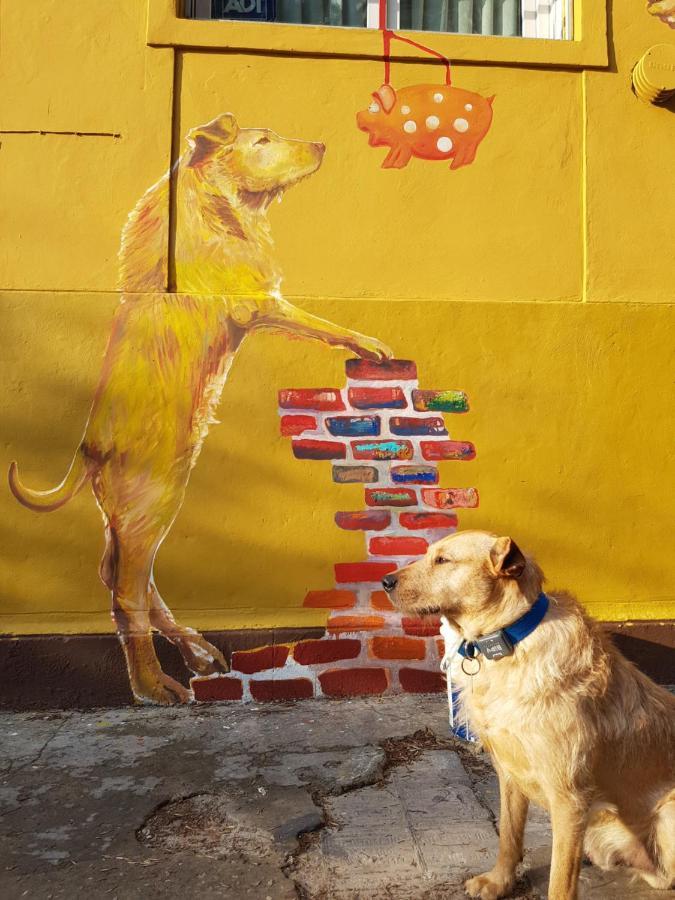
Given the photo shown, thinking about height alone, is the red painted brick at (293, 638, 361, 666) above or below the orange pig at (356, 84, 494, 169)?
below

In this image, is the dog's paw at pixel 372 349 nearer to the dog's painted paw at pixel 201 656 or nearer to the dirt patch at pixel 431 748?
the dog's painted paw at pixel 201 656

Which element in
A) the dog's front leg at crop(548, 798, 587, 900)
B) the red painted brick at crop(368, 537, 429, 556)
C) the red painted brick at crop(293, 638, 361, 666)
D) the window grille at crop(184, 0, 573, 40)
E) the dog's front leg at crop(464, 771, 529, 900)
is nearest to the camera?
the dog's front leg at crop(548, 798, 587, 900)

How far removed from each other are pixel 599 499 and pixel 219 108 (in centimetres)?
362

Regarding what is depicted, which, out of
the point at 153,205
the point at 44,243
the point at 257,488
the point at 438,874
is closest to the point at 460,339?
the point at 257,488

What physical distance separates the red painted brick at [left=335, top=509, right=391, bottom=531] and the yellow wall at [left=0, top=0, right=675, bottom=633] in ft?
0.23

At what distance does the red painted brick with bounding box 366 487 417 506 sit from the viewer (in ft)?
15.3

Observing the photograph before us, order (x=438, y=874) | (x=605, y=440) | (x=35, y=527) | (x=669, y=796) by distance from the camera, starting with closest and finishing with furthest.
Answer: (x=669, y=796), (x=438, y=874), (x=35, y=527), (x=605, y=440)

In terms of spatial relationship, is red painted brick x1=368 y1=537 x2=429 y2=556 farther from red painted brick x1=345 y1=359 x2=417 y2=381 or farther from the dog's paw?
the dog's paw

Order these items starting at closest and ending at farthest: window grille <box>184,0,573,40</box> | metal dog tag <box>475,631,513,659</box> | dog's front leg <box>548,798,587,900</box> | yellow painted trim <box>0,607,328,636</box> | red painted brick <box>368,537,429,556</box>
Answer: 1. dog's front leg <box>548,798,587,900</box>
2. metal dog tag <box>475,631,513,659</box>
3. yellow painted trim <box>0,607,328,636</box>
4. red painted brick <box>368,537,429,556</box>
5. window grille <box>184,0,573,40</box>

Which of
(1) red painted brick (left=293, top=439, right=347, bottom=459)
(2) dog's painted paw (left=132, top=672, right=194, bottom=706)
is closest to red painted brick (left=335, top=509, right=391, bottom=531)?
(1) red painted brick (left=293, top=439, right=347, bottom=459)

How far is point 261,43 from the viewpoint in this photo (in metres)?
4.76

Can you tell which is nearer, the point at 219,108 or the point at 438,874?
the point at 438,874

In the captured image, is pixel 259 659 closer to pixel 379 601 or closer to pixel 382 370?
pixel 379 601

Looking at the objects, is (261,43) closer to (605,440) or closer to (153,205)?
(153,205)
